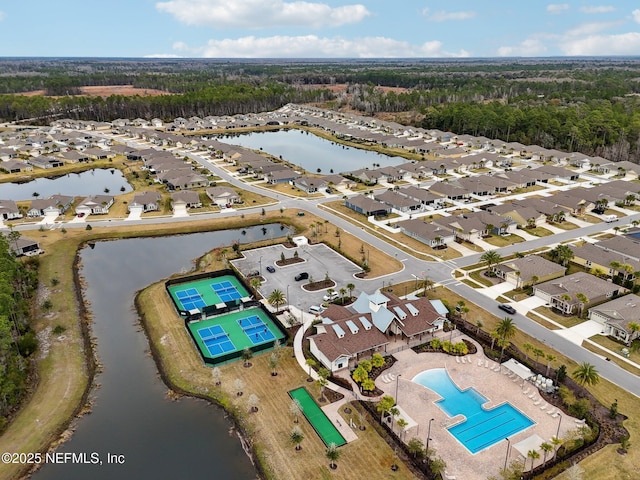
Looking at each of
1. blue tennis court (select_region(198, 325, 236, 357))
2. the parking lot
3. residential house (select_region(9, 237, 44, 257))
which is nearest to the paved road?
the parking lot

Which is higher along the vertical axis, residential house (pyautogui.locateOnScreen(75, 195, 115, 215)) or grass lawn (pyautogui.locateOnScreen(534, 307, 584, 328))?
residential house (pyautogui.locateOnScreen(75, 195, 115, 215))

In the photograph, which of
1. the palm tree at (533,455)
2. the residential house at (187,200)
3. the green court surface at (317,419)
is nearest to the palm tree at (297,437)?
the green court surface at (317,419)

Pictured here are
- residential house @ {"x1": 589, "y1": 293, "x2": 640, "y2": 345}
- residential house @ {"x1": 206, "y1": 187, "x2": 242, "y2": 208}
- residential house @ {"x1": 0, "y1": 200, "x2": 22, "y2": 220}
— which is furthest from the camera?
residential house @ {"x1": 206, "y1": 187, "x2": 242, "y2": 208}

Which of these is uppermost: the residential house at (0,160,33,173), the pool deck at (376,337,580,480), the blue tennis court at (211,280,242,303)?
the residential house at (0,160,33,173)

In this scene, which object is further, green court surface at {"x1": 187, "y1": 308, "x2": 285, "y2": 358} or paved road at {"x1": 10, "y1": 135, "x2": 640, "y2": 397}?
green court surface at {"x1": 187, "y1": 308, "x2": 285, "y2": 358}

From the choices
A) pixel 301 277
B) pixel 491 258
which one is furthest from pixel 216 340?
pixel 491 258

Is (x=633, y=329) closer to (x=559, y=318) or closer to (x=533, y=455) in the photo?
(x=559, y=318)

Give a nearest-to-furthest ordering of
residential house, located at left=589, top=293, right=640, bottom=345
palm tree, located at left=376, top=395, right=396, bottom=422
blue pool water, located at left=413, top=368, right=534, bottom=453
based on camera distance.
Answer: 1. blue pool water, located at left=413, top=368, right=534, bottom=453
2. palm tree, located at left=376, top=395, right=396, bottom=422
3. residential house, located at left=589, top=293, right=640, bottom=345

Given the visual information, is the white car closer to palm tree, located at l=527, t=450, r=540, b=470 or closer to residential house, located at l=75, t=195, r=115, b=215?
palm tree, located at l=527, t=450, r=540, b=470
